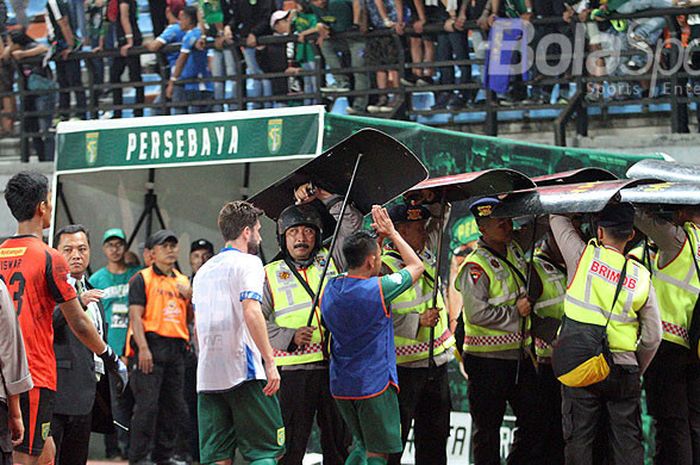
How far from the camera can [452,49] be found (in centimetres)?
1459

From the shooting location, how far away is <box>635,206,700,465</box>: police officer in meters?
8.53

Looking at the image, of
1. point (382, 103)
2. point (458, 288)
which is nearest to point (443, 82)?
point (382, 103)

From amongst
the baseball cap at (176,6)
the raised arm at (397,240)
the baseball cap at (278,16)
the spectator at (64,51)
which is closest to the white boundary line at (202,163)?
the raised arm at (397,240)

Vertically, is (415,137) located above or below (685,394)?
above

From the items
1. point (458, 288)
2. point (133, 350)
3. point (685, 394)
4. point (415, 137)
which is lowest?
point (133, 350)

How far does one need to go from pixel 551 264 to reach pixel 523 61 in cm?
538

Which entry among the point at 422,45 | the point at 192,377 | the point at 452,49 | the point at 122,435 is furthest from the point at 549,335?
the point at 422,45

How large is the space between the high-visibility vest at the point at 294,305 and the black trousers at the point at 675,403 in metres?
2.28

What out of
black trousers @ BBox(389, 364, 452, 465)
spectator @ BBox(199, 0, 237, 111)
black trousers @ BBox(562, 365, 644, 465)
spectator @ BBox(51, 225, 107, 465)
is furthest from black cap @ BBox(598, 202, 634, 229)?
spectator @ BBox(199, 0, 237, 111)

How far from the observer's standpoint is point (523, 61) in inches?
550

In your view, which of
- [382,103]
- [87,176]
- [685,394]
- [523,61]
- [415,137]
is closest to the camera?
[685,394]

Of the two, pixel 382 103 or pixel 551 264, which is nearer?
pixel 551 264

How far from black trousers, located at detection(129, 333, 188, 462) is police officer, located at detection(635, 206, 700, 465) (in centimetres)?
473

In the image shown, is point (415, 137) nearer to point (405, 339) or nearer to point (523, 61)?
point (405, 339)
